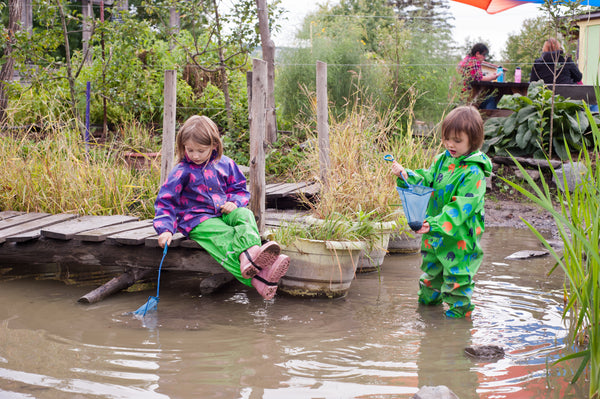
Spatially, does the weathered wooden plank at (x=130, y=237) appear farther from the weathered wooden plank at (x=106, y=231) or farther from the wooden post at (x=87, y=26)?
the wooden post at (x=87, y=26)

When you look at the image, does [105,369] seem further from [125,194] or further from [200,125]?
[125,194]

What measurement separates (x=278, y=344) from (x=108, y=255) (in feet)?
5.88

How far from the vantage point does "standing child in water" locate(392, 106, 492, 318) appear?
3.72 metres

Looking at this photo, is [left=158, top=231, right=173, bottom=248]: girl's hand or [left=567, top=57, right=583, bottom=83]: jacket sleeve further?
[left=567, top=57, right=583, bottom=83]: jacket sleeve

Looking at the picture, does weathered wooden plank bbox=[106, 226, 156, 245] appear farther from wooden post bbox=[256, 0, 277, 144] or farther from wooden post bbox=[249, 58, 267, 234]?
wooden post bbox=[256, 0, 277, 144]

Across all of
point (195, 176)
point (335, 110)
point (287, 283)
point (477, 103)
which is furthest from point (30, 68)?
point (477, 103)

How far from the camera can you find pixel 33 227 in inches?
183

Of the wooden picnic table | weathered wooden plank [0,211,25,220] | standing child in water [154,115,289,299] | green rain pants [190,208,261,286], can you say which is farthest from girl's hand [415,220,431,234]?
the wooden picnic table

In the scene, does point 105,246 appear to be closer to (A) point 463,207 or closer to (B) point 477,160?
(A) point 463,207

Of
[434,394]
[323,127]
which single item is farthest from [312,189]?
[434,394]

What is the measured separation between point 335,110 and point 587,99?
383cm

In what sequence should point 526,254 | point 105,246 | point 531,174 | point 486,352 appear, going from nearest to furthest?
point 486,352, point 105,246, point 526,254, point 531,174

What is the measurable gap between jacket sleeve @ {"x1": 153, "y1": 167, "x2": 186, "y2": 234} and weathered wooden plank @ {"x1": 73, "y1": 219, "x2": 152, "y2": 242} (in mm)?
533

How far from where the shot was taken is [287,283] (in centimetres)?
439
